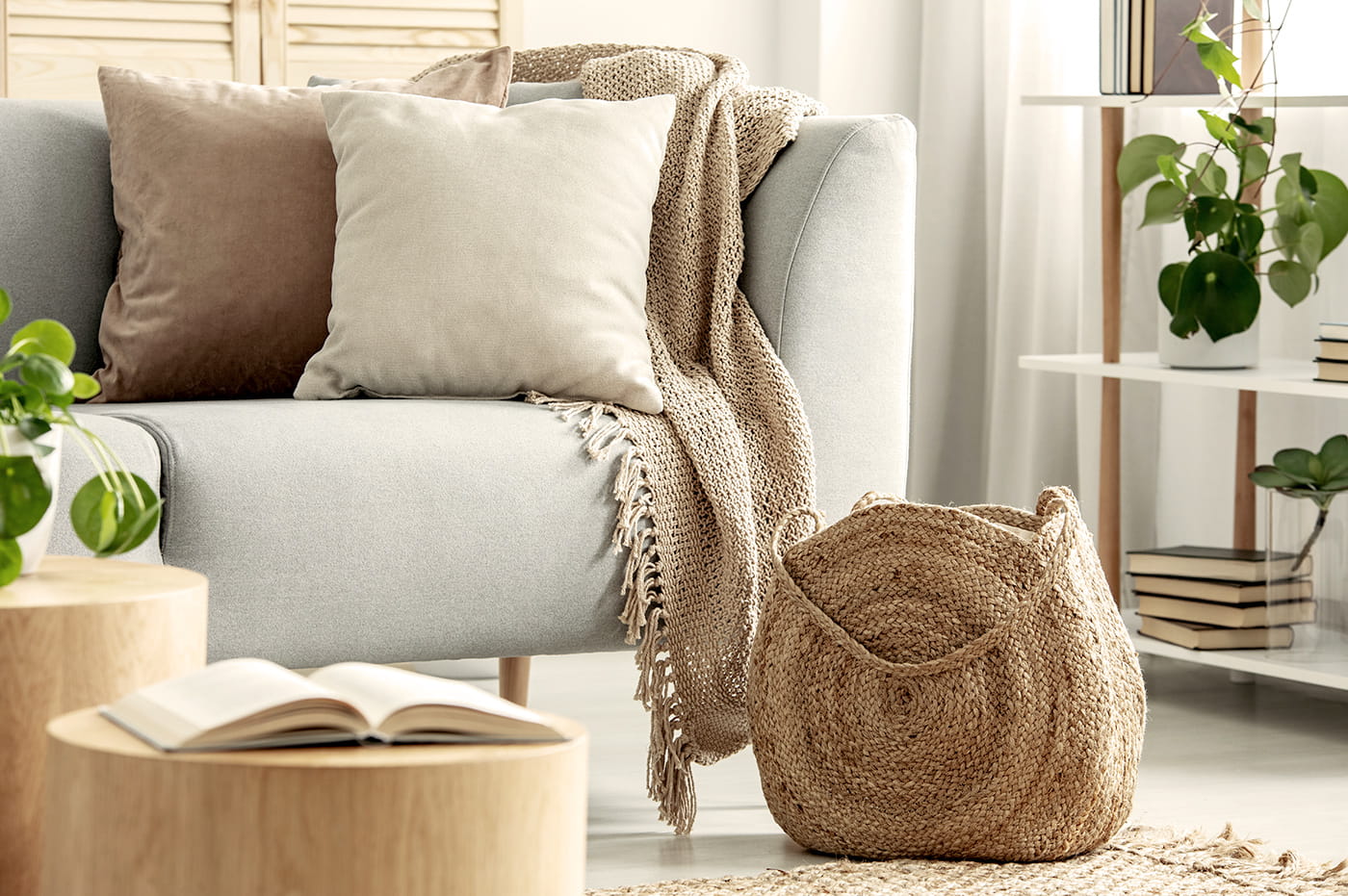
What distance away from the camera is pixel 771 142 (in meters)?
2.09

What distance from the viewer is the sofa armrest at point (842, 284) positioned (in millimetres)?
2018

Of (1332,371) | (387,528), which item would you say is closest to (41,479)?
(387,528)

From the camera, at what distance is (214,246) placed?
2053mm

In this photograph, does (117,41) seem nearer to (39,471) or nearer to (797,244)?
(797,244)

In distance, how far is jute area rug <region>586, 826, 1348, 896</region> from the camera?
5.33 ft

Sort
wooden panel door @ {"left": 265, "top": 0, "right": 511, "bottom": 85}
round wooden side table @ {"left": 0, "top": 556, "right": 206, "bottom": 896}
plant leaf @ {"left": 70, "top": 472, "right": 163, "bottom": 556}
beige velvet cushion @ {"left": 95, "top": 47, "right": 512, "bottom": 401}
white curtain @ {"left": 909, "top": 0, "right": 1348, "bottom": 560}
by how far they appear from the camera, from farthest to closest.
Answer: wooden panel door @ {"left": 265, "top": 0, "right": 511, "bottom": 85} → white curtain @ {"left": 909, "top": 0, "right": 1348, "bottom": 560} → beige velvet cushion @ {"left": 95, "top": 47, "right": 512, "bottom": 401} → plant leaf @ {"left": 70, "top": 472, "right": 163, "bottom": 556} → round wooden side table @ {"left": 0, "top": 556, "right": 206, "bottom": 896}

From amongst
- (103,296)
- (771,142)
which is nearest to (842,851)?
(771,142)

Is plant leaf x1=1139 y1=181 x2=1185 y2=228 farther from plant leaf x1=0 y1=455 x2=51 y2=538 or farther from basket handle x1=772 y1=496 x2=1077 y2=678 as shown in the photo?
plant leaf x1=0 y1=455 x2=51 y2=538

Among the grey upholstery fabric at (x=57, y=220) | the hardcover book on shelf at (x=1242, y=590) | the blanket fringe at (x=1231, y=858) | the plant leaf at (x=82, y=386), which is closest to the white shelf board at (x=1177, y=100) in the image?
the hardcover book on shelf at (x=1242, y=590)

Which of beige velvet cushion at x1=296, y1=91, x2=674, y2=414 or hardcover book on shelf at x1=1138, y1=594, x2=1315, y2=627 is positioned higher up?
beige velvet cushion at x1=296, y1=91, x2=674, y2=414

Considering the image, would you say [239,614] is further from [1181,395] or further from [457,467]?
[1181,395]

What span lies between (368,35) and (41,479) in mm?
2615

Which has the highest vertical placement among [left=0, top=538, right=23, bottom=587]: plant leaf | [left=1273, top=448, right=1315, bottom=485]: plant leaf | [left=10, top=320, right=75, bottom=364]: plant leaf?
[left=10, top=320, right=75, bottom=364]: plant leaf

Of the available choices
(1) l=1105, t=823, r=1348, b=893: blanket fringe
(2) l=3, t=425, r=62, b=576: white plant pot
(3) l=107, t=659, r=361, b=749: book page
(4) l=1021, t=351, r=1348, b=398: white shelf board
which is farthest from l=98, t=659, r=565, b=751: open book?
(4) l=1021, t=351, r=1348, b=398: white shelf board
